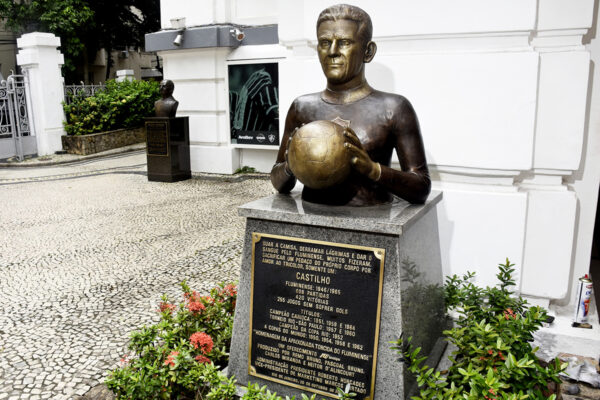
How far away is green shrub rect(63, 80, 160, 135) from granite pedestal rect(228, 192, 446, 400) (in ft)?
41.4

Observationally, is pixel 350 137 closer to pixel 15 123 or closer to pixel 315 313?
pixel 315 313

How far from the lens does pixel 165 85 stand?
923cm

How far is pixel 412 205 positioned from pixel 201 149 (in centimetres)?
838

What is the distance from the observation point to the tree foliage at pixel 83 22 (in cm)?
1766

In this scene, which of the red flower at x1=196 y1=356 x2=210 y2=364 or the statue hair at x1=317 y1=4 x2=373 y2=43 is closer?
the statue hair at x1=317 y1=4 x2=373 y2=43

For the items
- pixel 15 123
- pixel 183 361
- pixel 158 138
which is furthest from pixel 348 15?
pixel 15 123

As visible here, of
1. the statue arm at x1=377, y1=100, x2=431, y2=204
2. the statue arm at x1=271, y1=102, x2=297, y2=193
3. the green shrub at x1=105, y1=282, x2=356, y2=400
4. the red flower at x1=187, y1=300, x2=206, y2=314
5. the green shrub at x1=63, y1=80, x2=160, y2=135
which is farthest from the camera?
the green shrub at x1=63, y1=80, x2=160, y2=135

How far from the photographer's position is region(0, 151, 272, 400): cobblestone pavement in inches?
123

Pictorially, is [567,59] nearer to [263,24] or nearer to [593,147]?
[593,147]

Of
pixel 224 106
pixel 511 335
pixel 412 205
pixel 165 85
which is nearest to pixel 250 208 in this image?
pixel 412 205

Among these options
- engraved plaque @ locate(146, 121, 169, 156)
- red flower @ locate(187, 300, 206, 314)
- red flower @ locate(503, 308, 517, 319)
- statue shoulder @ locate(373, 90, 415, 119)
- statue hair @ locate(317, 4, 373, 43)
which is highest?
statue hair @ locate(317, 4, 373, 43)

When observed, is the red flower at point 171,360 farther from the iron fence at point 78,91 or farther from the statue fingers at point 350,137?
the iron fence at point 78,91

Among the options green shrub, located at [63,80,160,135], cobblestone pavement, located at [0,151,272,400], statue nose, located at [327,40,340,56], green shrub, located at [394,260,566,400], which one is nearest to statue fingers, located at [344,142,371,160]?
statue nose, located at [327,40,340,56]

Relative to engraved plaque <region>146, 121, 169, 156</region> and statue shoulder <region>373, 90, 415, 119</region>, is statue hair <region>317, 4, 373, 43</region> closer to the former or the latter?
statue shoulder <region>373, 90, 415, 119</region>
